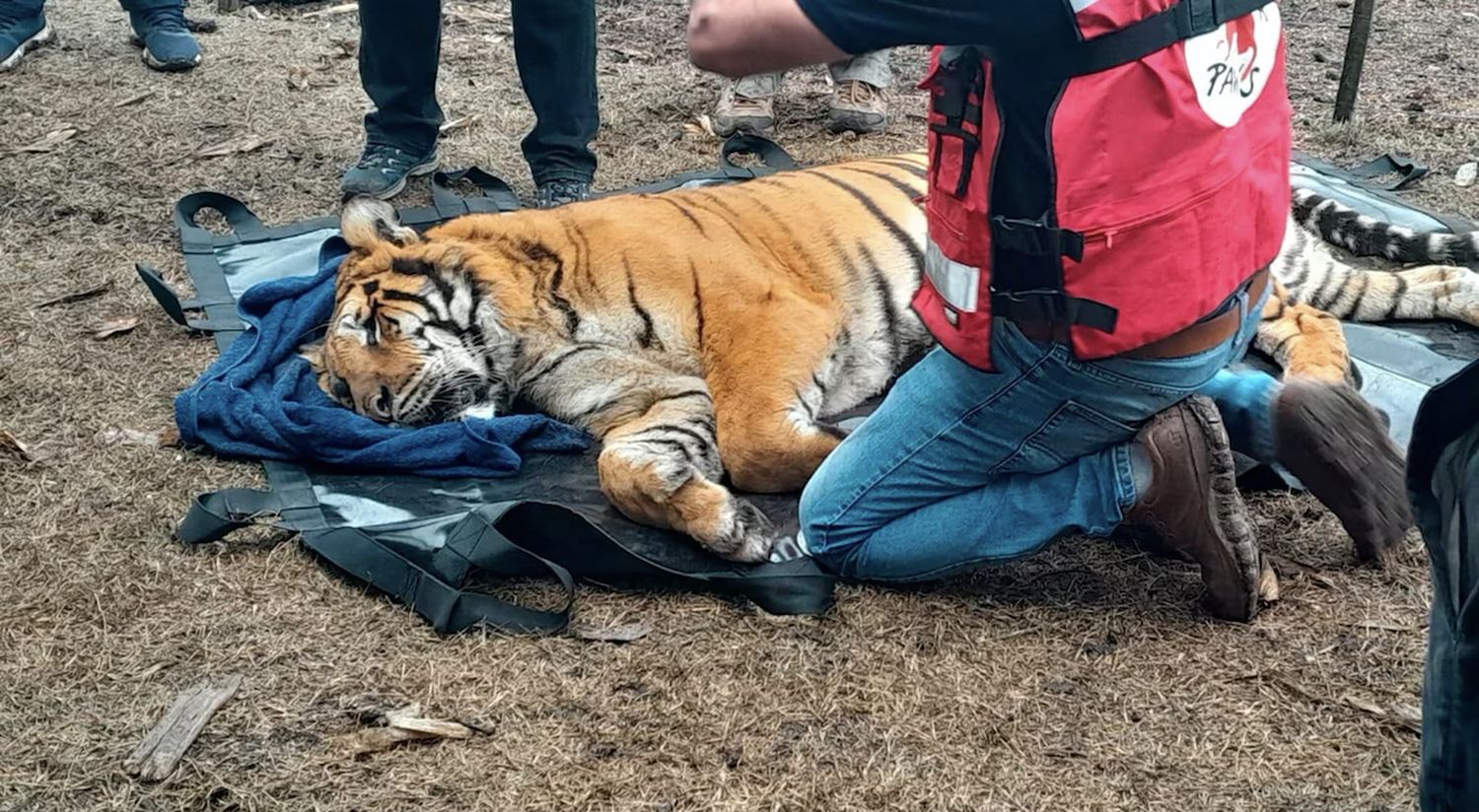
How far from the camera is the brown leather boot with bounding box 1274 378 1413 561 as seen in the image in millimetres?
2973

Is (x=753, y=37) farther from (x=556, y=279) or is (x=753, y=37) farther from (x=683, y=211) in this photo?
(x=683, y=211)

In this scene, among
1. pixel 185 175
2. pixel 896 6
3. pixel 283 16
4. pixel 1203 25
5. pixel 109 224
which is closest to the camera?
pixel 896 6

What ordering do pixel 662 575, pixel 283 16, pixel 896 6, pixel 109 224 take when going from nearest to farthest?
pixel 896 6, pixel 662 575, pixel 109 224, pixel 283 16

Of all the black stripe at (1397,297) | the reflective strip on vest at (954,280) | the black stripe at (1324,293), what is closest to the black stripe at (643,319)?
the reflective strip on vest at (954,280)

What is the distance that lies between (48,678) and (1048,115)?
7.56 feet

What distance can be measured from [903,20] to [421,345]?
7.26 feet

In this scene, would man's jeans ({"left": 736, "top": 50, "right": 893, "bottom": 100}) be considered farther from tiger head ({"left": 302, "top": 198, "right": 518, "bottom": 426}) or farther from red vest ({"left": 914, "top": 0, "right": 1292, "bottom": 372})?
red vest ({"left": 914, "top": 0, "right": 1292, "bottom": 372})

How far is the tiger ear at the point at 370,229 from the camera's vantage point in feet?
13.8

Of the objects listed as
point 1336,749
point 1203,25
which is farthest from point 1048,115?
point 1336,749

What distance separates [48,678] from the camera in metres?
2.88

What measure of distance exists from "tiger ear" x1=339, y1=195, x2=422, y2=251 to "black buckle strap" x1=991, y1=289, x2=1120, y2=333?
88.1 inches

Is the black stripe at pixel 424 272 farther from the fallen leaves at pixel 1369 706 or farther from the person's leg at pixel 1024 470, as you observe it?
the fallen leaves at pixel 1369 706

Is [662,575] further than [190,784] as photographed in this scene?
Yes

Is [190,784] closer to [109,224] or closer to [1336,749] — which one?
[1336,749]
